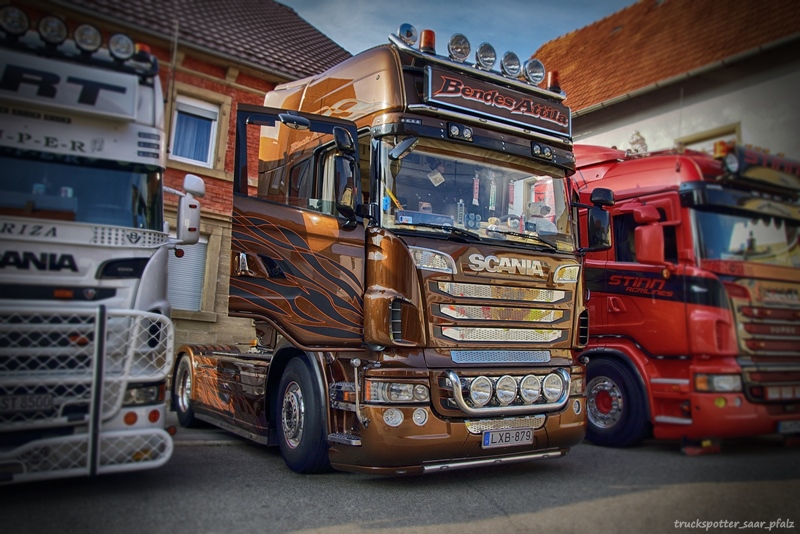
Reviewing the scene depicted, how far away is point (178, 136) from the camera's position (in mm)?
5449

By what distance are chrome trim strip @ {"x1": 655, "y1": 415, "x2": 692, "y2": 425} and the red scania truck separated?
2 centimetres

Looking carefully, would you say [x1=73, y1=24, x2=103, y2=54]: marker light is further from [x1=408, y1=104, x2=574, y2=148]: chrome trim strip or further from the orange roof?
the orange roof

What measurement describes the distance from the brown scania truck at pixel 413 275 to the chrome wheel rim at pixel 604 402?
138 cm

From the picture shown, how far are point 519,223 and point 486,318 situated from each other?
98 cm

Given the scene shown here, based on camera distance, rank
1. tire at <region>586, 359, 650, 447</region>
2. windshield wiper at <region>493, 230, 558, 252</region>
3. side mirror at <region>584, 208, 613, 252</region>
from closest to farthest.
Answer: windshield wiper at <region>493, 230, 558, 252</region>, side mirror at <region>584, 208, 613, 252</region>, tire at <region>586, 359, 650, 447</region>

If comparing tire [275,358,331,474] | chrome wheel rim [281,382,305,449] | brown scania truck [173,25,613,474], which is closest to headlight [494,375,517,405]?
brown scania truck [173,25,613,474]

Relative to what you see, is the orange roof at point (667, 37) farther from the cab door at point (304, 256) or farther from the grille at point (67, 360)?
the grille at point (67, 360)

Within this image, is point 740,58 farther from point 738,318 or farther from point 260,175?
point 260,175

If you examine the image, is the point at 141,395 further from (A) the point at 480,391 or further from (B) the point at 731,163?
(B) the point at 731,163

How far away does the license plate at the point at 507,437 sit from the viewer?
5207 mm

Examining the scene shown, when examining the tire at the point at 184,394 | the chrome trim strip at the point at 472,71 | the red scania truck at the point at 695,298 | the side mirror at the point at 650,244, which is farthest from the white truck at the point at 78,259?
the side mirror at the point at 650,244

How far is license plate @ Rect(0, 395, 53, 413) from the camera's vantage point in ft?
13.2

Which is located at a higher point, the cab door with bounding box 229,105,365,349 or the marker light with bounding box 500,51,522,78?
the marker light with bounding box 500,51,522,78

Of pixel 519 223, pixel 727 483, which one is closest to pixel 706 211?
pixel 519 223
